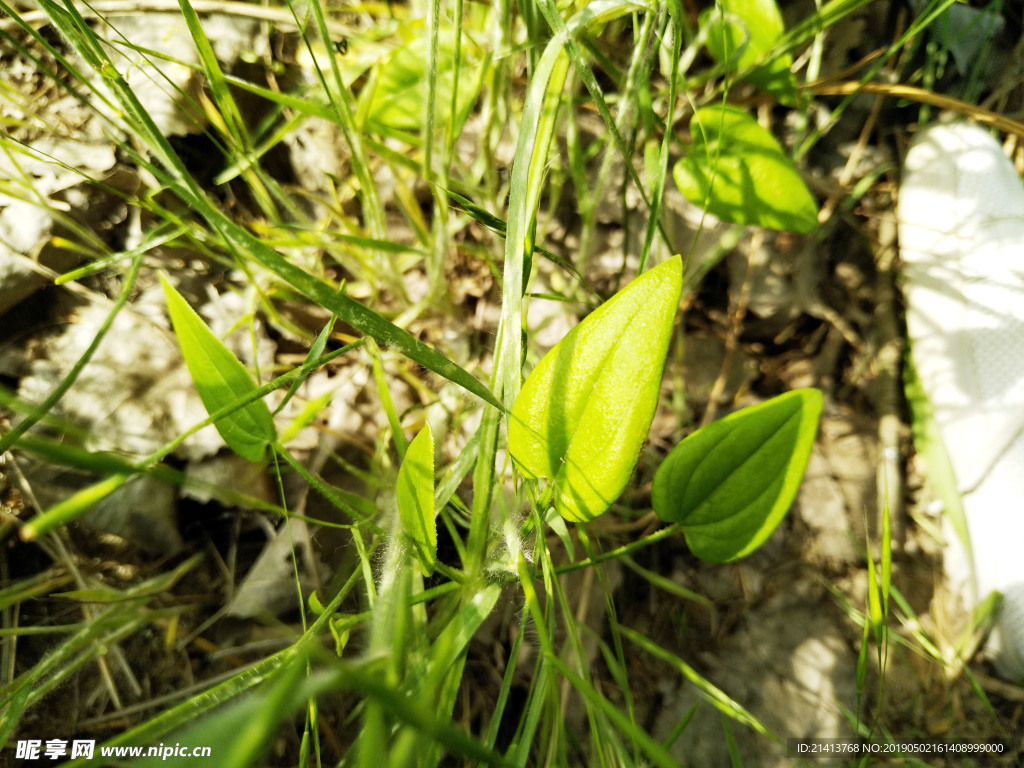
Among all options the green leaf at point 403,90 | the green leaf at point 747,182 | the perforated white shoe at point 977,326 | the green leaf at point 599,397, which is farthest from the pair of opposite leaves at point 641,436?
the perforated white shoe at point 977,326

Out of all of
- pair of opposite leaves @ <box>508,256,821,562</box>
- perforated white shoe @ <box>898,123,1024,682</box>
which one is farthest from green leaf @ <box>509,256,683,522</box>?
perforated white shoe @ <box>898,123,1024,682</box>

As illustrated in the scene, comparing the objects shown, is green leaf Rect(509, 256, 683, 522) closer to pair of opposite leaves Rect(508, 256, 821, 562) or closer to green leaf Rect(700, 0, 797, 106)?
pair of opposite leaves Rect(508, 256, 821, 562)

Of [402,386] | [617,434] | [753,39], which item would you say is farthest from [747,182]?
[402,386]

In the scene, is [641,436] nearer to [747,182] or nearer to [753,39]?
[747,182]

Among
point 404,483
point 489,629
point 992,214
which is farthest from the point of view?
point 992,214

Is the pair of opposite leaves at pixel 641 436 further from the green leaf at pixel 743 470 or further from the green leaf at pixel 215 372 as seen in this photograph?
the green leaf at pixel 215 372

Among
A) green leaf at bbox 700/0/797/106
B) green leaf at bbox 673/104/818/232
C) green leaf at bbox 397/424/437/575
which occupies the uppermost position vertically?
green leaf at bbox 700/0/797/106

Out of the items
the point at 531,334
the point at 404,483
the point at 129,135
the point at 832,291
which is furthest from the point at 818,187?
the point at 129,135

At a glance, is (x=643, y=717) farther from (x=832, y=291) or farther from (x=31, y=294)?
(x=31, y=294)
